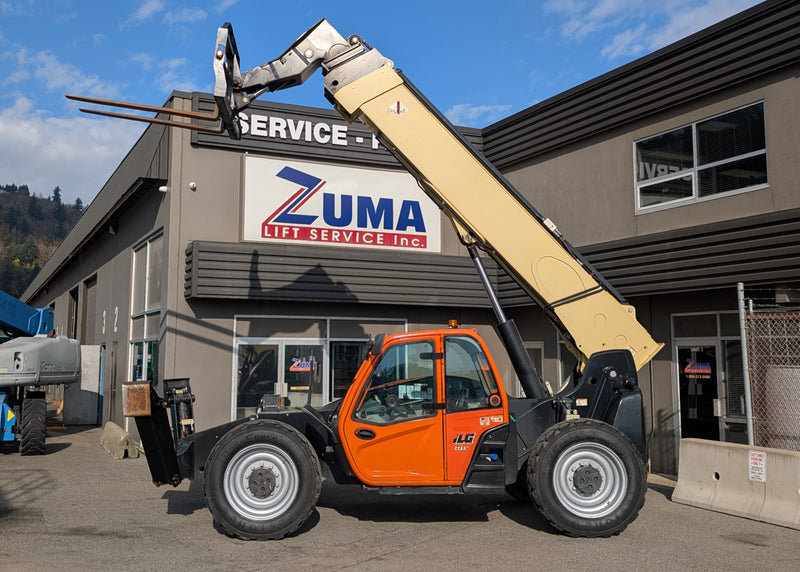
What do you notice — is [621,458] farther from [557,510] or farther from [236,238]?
[236,238]

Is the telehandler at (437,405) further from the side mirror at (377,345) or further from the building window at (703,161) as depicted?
the building window at (703,161)

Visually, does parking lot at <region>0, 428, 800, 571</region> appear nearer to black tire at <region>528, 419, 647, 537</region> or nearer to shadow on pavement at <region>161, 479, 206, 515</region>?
shadow on pavement at <region>161, 479, 206, 515</region>

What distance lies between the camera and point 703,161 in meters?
10.9

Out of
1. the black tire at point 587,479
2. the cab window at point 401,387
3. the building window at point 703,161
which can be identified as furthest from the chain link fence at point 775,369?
the cab window at point 401,387

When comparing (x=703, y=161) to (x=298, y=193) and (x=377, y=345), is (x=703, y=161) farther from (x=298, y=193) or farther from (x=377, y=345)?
(x=298, y=193)

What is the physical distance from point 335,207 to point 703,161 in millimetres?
6703

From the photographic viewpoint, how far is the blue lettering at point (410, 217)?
1467cm

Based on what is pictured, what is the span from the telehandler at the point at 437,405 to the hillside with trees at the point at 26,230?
118154 millimetres

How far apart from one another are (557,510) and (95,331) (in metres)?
17.7

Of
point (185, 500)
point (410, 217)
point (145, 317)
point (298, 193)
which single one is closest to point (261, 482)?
point (185, 500)

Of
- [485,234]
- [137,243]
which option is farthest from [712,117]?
[137,243]

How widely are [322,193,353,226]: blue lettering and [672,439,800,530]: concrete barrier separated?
7633mm

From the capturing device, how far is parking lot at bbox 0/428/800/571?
20.5ft

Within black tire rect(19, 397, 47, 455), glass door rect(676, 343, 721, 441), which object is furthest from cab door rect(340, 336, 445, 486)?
black tire rect(19, 397, 47, 455)
